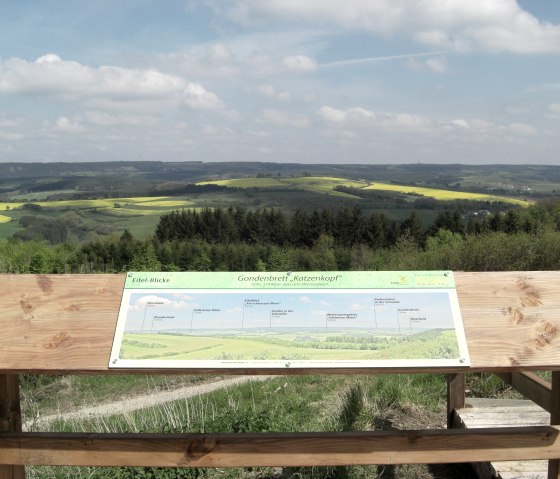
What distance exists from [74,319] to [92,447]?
0.54 meters

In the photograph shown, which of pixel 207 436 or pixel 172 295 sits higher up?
pixel 172 295

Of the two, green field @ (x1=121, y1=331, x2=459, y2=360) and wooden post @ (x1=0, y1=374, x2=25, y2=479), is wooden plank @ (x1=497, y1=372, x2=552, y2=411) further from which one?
wooden post @ (x1=0, y1=374, x2=25, y2=479)

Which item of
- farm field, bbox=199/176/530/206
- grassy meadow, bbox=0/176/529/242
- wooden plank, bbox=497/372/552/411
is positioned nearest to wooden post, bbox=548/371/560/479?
wooden plank, bbox=497/372/552/411

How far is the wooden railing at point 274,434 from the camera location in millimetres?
2359

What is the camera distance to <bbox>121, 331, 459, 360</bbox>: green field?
7.81 feet

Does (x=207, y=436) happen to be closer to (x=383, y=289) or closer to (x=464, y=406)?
(x=383, y=289)

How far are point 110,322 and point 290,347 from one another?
31.1 inches

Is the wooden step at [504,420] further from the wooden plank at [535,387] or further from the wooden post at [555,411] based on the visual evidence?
the wooden post at [555,411]

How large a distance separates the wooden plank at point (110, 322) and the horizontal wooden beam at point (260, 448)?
0.28 m

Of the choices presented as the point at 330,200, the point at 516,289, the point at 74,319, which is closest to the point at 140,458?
the point at 74,319

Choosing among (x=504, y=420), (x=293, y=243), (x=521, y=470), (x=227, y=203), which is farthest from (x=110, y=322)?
(x=227, y=203)

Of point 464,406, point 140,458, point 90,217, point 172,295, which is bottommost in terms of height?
point 90,217

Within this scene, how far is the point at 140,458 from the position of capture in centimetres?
236

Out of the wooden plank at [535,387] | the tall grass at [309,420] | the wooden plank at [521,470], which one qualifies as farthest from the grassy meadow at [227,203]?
the wooden plank at [535,387]
